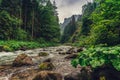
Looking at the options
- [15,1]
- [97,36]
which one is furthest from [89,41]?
[15,1]

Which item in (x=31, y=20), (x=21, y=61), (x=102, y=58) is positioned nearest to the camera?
(x=102, y=58)

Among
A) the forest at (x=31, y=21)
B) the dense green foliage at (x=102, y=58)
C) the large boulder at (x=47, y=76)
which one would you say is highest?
the forest at (x=31, y=21)

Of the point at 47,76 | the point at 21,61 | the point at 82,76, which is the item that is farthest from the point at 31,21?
the point at 82,76

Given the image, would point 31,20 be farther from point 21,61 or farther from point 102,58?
point 102,58

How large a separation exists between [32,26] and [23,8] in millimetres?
5452

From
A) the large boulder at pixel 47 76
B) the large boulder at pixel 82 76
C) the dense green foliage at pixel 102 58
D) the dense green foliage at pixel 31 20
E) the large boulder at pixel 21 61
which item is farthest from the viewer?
the dense green foliage at pixel 31 20

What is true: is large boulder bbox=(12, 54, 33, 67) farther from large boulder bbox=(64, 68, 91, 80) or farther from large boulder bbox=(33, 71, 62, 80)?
large boulder bbox=(64, 68, 91, 80)

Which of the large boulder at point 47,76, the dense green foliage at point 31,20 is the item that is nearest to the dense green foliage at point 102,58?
the large boulder at point 47,76

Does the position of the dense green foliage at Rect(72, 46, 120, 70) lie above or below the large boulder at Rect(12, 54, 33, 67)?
above

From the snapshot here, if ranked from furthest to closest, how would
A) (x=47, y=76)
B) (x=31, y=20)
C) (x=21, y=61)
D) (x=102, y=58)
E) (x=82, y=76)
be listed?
(x=31, y=20), (x=21, y=61), (x=47, y=76), (x=82, y=76), (x=102, y=58)

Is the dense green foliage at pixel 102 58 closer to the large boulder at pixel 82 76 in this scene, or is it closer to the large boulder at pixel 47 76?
the large boulder at pixel 82 76

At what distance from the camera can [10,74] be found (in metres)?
12.4

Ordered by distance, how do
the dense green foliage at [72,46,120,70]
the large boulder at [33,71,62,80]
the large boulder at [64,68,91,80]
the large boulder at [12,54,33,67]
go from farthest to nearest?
the large boulder at [12,54,33,67] < the large boulder at [33,71,62,80] < the large boulder at [64,68,91,80] < the dense green foliage at [72,46,120,70]

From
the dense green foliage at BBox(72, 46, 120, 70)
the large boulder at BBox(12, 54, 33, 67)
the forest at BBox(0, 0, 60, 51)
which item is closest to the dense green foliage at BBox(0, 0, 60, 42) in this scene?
the forest at BBox(0, 0, 60, 51)
